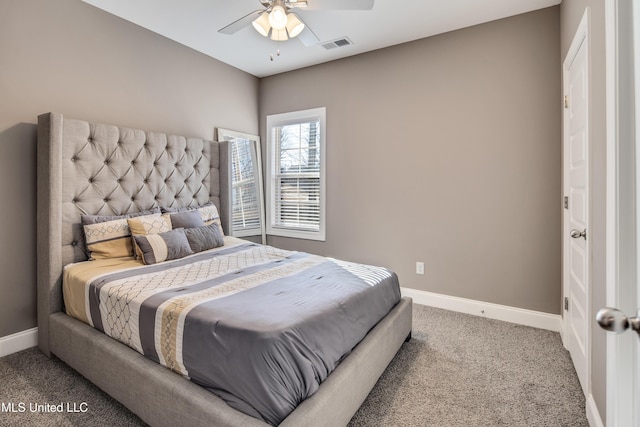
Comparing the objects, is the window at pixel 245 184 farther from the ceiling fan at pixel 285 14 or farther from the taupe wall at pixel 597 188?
the taupe wall at pixel 597 188

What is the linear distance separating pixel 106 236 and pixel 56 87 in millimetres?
1218

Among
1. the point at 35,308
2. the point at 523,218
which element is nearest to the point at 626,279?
the point at 523,218

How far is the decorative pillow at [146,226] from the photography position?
2.51 metres

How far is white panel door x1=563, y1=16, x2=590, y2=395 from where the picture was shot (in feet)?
5.99

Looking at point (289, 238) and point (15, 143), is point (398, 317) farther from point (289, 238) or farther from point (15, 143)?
point (15, 143)

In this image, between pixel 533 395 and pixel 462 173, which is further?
pixel 462 173

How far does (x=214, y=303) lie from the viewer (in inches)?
60.2

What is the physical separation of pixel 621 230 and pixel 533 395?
1361mm

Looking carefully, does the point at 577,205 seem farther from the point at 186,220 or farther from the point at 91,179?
the point at 91,179

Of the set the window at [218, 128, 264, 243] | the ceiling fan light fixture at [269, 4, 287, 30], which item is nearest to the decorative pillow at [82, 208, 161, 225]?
the window at [218, 128, 264, 243]

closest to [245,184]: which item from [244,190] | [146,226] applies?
[244,190]

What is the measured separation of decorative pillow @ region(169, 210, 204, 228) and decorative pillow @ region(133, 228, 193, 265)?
0.16 metres

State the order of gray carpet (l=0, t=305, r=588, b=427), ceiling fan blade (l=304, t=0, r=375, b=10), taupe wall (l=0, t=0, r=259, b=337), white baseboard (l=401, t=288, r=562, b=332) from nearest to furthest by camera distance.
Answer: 1. gray carpet (l=0, t=305, r=588, b=427)
2. ceiling fan blade (l=304, t=0, r=375, b=10)
3. taupe wall (l=0, t=0, r=259, b=337)
4. white baseboard (l=401, t=288, r=562, b=332)

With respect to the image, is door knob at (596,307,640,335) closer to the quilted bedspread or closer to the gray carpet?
the quilted bedspread
